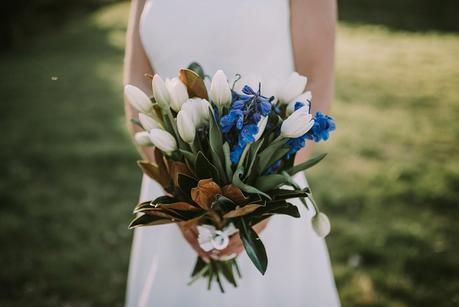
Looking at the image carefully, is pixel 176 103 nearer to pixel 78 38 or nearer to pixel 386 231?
pixel 386 231

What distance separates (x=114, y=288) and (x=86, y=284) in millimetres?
210

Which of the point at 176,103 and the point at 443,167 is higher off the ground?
the point at 176,103

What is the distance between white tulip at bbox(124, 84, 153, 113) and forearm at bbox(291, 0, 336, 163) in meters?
0.73

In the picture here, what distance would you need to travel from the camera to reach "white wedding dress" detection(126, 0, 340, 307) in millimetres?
1858

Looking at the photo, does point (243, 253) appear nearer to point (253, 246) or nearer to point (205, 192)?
point (253, 246)

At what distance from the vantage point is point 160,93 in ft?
4.55

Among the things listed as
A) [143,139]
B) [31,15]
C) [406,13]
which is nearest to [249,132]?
[143,139]

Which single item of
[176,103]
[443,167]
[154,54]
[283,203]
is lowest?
[443,167]

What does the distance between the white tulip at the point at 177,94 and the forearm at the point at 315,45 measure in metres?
0.67

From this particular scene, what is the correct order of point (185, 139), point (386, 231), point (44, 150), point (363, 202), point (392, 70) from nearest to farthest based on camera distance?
point (185, 139)
point (386, 231)
point (363, 202)
point (44, 150)
point (392, 70)

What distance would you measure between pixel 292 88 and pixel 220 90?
0.84ft

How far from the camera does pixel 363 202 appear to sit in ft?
13.4

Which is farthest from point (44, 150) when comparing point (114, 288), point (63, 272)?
point (114, 288)

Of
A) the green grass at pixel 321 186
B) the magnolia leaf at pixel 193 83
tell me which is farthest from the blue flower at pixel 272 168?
the green grass at pixel 321 186
